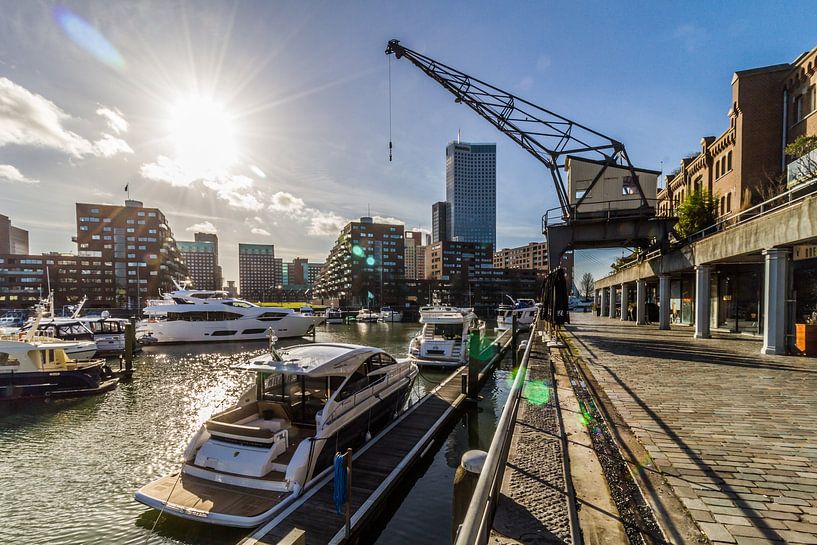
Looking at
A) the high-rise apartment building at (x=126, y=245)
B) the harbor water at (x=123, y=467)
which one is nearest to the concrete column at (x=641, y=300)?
the harbor water at (x=123, y=467)

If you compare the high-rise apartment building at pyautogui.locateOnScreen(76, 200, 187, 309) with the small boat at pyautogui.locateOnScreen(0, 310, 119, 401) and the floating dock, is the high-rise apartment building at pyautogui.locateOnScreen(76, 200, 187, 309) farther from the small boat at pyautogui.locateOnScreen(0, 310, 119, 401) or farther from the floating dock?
the floating dock

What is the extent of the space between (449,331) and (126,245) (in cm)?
10489

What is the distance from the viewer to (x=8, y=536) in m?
6.69

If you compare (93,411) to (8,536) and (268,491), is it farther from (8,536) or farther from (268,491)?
(268,491)

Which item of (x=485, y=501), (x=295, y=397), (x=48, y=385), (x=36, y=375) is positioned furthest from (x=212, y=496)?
(x=36, y=375)

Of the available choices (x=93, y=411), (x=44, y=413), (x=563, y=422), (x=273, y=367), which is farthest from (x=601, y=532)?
(x=44, y=413)

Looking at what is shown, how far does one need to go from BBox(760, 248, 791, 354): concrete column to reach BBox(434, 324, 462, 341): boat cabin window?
13404mm

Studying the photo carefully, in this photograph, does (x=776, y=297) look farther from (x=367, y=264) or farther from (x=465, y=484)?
(x=367, y=264)

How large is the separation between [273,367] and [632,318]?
38000 mm

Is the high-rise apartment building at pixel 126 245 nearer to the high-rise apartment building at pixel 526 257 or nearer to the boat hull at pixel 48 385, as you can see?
the boat hull at pixel 48 385

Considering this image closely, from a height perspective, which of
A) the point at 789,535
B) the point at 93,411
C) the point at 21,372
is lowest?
the point at 93,411

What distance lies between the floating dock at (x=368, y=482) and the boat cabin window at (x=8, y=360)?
669 inches

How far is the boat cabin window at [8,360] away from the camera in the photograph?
1545 centimetres

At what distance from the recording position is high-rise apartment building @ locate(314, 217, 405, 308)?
106125 millimetres
